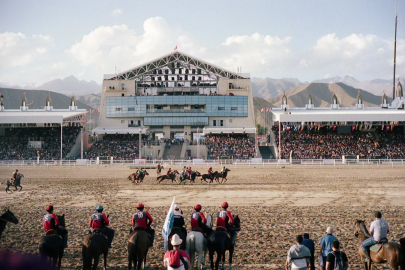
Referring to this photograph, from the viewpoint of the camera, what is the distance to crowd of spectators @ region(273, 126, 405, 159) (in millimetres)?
54469

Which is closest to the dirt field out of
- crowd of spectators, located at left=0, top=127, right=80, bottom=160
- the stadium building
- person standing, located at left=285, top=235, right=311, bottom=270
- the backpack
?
person standing, located at left=285, top=235, right=311, bottom=270

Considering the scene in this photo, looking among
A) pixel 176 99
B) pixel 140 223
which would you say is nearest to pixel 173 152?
pixel 176 99

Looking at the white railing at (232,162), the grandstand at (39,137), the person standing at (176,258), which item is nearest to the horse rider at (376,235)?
the person standing at (176,258)

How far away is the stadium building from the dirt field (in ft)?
124

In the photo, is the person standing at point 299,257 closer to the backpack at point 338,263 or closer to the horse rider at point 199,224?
the backpack at point 338,263

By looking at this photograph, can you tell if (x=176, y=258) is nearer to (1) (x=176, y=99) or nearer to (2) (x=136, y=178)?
(2) (x=136, y=178)

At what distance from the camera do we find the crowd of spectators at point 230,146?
56.3 metres

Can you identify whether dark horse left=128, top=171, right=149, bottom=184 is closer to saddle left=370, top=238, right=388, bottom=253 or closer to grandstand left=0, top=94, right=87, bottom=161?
saddle left=370, top=238, right=388, bottom=253

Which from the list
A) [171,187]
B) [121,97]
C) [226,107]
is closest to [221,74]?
[226,107]

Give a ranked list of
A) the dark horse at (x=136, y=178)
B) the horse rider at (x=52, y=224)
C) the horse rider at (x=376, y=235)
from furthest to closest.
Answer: the dark horse at (x=136, y=178), the horse rider at (x=52, y=224), the horse rider at (x=376, y=235)

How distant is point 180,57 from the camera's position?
7106cm

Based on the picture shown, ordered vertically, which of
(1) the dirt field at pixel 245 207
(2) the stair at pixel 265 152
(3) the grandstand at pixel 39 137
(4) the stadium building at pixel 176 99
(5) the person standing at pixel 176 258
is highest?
(4) the stadium building at pixel 176 99

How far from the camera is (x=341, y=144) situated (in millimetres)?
57531

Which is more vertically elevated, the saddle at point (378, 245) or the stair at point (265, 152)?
the stair at point (265, 152)
